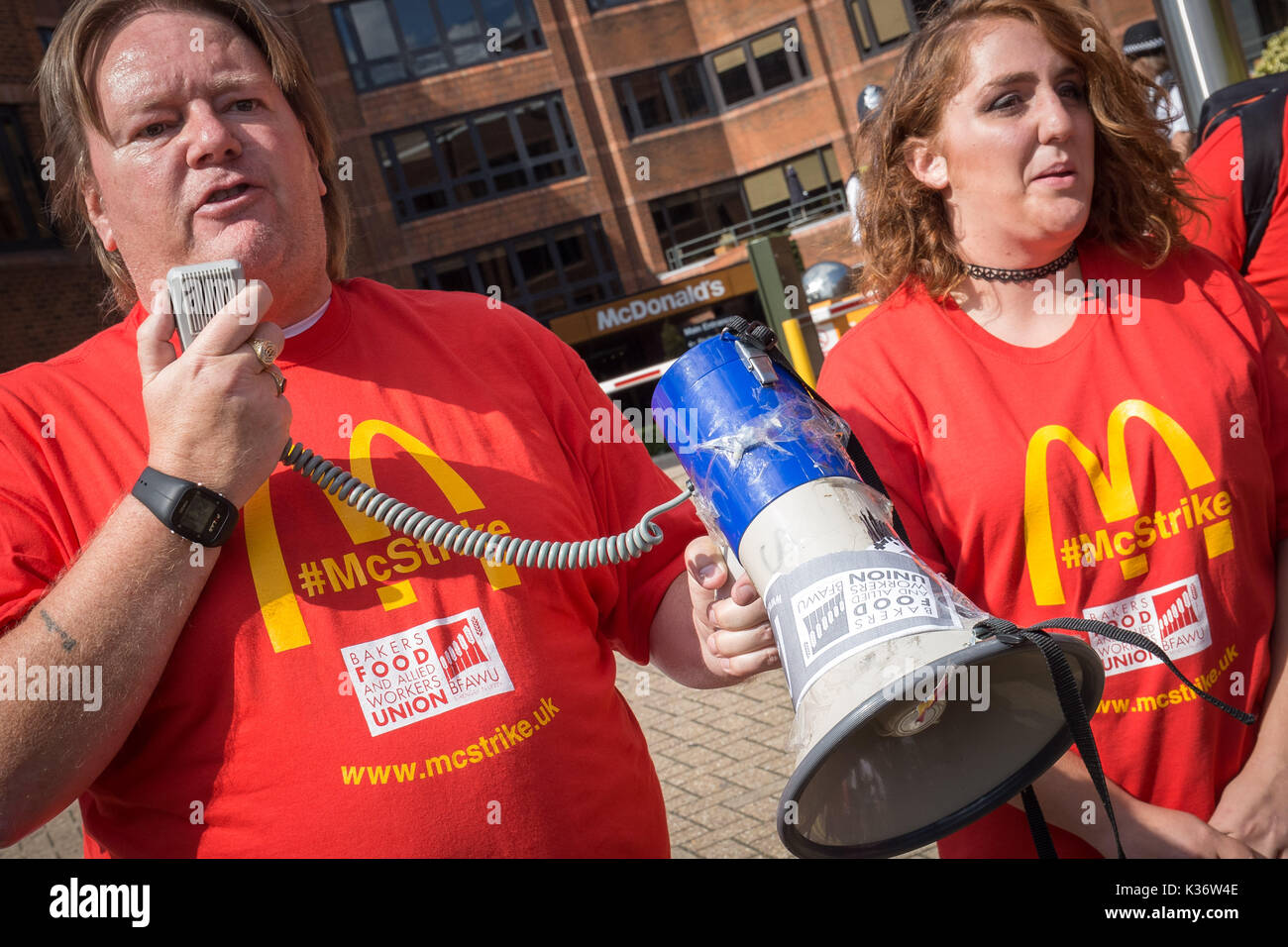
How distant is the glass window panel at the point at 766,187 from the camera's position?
30.7m

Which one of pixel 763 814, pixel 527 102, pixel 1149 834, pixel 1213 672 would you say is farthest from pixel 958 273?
pixel 527 102

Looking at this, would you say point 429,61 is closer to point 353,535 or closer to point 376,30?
point 376,30

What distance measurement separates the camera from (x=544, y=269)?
29359mm

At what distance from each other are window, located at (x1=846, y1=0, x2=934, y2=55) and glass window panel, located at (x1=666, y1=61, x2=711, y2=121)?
4599 mm

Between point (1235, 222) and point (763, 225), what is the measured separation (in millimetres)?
28835

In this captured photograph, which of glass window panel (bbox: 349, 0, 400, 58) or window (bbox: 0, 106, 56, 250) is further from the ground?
glass window panel (bbox: 349, 0, 400, 58)

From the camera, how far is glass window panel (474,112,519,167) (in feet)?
95.2

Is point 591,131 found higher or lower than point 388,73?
lower

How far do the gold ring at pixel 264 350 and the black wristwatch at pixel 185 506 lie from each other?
22cm

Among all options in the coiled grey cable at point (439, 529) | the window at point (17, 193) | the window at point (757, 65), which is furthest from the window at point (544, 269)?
the coiled grey cable at point (439, 529)

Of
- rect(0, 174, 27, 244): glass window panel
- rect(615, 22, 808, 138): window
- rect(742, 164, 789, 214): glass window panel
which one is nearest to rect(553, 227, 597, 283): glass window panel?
rect(615, 22, 808, 138): window

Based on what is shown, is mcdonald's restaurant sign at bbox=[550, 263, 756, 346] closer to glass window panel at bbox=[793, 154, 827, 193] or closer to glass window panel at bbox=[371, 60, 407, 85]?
glass window panel at bbox=[793, 154, 827, 193]

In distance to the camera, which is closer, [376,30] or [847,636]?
[847,636]

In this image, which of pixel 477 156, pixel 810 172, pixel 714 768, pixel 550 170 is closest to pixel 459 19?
pixel 477 156
